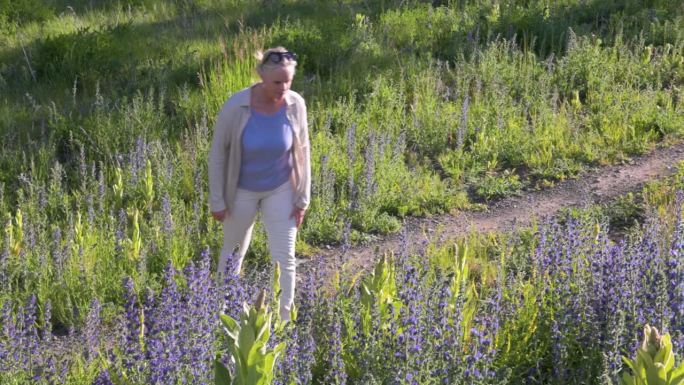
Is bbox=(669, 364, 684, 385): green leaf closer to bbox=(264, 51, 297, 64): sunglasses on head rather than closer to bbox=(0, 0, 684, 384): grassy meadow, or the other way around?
bbox=(0, 0, 684, 384): grassy meadow

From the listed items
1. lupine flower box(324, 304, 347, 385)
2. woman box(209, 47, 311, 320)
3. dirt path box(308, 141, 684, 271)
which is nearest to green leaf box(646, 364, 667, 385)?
lupine flower box(324, 304, 347, 385)

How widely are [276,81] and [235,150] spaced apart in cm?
45

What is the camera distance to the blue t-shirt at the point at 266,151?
4867 millimetres

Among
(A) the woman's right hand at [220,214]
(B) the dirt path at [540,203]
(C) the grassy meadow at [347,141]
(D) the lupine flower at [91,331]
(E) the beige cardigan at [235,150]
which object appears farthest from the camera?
(B) the dirt path at [540,203]

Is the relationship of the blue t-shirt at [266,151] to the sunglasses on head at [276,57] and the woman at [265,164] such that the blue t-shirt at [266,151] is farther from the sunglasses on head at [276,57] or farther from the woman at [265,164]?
the sunglasses on head at [276,57]

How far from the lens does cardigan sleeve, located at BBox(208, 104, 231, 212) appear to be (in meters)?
4.87

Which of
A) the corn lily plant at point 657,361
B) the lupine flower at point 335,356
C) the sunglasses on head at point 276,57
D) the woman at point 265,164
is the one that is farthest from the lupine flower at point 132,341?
the corn lily plant at point 657,361

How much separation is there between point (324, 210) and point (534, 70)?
11.9 feet

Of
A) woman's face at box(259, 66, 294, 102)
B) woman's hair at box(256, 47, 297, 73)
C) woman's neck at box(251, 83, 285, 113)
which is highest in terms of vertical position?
woman's hair at box(256, 47, 297, 73)

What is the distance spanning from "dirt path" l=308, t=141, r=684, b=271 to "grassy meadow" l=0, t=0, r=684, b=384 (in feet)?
0.46

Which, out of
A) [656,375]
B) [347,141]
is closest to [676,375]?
[656,375]

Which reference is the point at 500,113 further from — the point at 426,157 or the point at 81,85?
the point at 81,85

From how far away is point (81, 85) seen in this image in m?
9.57

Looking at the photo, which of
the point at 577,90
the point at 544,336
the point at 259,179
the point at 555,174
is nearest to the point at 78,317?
the point at 259,179
